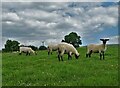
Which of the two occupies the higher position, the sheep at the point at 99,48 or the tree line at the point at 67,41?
the tree line at the point at 67,41

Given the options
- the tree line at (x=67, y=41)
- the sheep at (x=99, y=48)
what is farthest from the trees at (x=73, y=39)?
the sheep at (x=99, y=48)

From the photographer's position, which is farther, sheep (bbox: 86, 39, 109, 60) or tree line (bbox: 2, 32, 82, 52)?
tree line (bbox: 2, 32, 82, 52)

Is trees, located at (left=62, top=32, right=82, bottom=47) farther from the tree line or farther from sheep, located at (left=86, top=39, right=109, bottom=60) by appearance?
sheep, located at (left=86, top=39, right=109, bottom=60)

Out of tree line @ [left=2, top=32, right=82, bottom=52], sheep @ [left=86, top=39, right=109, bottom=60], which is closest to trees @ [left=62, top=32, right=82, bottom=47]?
tree line @ [left=2, top=32, right=82, bottom=52]

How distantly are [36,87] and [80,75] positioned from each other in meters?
4.49

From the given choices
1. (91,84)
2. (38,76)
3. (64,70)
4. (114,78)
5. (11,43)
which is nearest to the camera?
(91,84)

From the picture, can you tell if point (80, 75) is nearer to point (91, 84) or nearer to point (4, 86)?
point (91, 84)

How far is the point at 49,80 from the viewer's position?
16641mm

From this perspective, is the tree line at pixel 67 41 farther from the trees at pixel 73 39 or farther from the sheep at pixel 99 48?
the sheep at pixel 99 48

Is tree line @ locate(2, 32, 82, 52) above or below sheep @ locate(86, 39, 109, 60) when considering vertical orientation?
above

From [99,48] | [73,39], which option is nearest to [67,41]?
[73,39]

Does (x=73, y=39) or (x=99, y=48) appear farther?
(x=73, y=39)

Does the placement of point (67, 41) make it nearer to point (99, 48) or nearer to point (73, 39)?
point (73, 39)

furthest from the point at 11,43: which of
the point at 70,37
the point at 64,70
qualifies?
the point at 64,70
